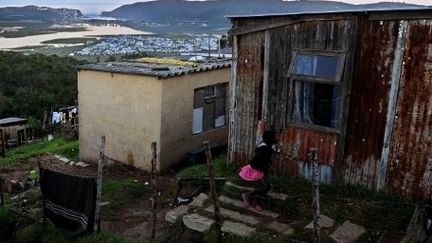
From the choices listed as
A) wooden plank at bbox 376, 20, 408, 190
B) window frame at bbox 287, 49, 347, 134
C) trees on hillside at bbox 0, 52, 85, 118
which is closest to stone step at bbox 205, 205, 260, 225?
window frame at bbox 287, 49, 347, 134

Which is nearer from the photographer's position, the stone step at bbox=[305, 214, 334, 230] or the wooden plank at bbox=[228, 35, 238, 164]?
the stone step at bbox=[305, 214, 334, 230]

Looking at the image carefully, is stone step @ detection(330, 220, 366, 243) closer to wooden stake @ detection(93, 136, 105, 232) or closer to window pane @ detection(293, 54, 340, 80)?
window pane @ detection(293, 54, 340, 80)

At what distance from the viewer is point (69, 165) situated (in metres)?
15.1

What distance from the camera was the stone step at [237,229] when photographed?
23.6 ft

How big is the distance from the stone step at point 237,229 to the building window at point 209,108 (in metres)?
6.57

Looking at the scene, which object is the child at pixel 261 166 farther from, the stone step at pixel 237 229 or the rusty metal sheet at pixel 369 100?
the rusty metal sheet at pixel 369 100

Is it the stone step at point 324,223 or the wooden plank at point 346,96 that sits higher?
the wooden plank at point 346,96

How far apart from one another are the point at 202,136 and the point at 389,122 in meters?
7.38

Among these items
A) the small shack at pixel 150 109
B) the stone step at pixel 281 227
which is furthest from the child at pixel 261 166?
the small shack at pixel 150 109

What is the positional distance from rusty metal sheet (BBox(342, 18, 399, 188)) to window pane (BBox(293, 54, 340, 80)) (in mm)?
396

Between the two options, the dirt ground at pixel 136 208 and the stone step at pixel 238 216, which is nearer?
the stone step at pixel 238 216

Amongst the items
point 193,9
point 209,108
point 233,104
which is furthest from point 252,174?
point 193,9

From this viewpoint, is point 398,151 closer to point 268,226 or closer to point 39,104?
point 268,226

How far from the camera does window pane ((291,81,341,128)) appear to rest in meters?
8.33
